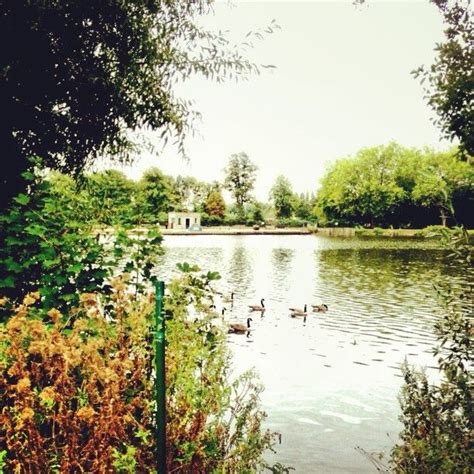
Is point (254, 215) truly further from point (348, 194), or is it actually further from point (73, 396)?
point (73, 396)

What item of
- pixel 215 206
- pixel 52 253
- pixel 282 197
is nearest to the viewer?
pixel 52 253

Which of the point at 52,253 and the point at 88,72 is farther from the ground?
the point at 88,72

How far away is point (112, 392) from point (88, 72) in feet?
15.8

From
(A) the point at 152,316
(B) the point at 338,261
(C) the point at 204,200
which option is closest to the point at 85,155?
(A) the point at 152,316

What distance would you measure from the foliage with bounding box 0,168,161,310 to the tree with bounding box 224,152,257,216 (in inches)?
4911

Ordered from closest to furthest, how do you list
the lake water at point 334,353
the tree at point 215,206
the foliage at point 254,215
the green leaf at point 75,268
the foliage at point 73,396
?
1. the foliage at point 73,396
2. the green leaf at point 75,268
3. the lake water at point 334,353
4. the foliage at point 254,215
5. the tree at point 215,206

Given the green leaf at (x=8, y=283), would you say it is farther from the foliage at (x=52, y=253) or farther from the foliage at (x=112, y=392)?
the foliage at (x=112, y=392)

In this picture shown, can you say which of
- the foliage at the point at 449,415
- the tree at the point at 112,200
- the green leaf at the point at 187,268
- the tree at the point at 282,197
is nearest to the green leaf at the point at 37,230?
the tree at the point at 112,200

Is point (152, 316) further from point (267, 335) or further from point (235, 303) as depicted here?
point (235, 303)

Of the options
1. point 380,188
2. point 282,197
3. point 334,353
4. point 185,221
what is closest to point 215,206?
point 185,221

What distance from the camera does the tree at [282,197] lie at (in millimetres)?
128962

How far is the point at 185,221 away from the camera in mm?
116625

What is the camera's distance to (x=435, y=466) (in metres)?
4.41

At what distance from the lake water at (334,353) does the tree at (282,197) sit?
92.7 m
